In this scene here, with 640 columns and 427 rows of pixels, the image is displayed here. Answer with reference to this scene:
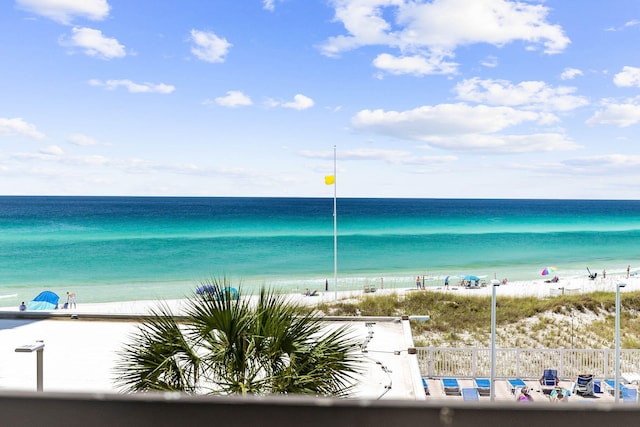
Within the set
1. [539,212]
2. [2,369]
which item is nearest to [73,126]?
[539,212]

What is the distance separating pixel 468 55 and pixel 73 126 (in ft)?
242

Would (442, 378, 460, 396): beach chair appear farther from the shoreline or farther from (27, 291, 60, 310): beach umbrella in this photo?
(27, 291, 60, 310): beach umbrella

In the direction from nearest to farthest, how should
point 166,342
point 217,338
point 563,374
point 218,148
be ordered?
point 166,342 < point 217,338 < point 563,374 < point 218,148

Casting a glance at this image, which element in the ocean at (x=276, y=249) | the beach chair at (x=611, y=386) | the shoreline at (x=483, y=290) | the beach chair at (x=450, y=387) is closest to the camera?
the beach chair at (x=450, y=387)

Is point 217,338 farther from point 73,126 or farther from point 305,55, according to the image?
point 73,126

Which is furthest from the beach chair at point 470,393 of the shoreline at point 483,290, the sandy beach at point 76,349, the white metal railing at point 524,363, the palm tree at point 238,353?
the shoreline at point 483,290

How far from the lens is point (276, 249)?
1900 inches

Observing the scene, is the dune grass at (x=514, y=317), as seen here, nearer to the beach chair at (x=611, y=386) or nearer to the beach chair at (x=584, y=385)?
the beach chair at (x=611, y=386)

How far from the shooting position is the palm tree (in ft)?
12.4

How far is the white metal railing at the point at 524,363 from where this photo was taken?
11758 millimetres

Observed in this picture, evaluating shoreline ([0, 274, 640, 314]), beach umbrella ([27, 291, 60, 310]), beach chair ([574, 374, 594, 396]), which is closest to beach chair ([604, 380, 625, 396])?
beach chair ([574, 374, 594, 396])

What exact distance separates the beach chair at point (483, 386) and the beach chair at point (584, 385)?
5.90 ft

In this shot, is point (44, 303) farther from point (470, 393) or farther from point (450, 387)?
point (470, 393)

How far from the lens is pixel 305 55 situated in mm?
64625
